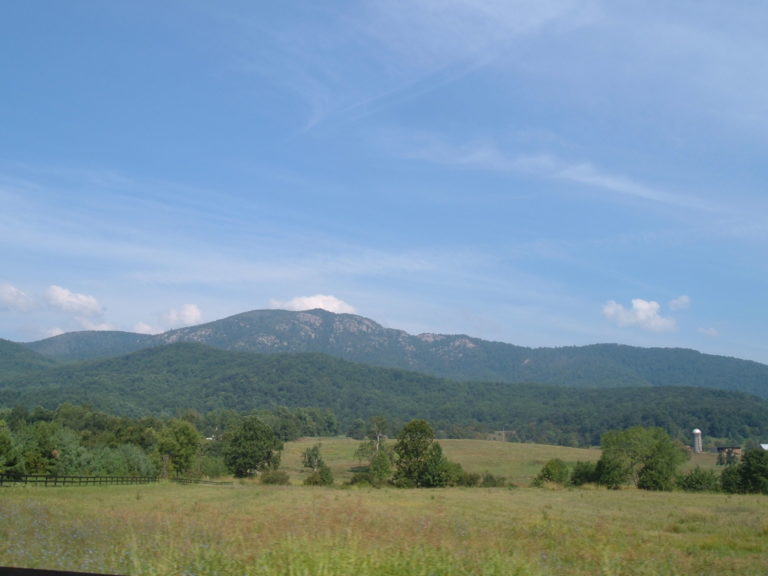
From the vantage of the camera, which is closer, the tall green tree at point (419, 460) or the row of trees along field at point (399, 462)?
the row of trees along field at point (399, 462)

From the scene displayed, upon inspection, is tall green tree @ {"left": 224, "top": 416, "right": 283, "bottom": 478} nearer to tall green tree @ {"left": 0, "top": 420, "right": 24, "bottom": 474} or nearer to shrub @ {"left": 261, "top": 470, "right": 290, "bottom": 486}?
shrub @ {"left": 261, "top": 470, "right": 290, "bottom": 486}

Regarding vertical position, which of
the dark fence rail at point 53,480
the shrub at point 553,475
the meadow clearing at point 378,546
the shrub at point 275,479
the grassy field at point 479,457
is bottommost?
the grassy field at point 479,457

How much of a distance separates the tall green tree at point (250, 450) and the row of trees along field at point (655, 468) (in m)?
40.5

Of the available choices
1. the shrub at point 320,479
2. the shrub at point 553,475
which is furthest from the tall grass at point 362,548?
the shrub at point 320,479

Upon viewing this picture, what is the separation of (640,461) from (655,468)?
151 centimetres

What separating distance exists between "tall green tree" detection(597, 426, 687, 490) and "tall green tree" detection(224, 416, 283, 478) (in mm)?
45832

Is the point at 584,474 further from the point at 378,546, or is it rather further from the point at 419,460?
the point at 378,546

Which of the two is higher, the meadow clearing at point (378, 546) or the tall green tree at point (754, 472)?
the meadow clearing at point (378, 546)

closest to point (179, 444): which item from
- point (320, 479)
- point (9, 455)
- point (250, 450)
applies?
point (250, 450)

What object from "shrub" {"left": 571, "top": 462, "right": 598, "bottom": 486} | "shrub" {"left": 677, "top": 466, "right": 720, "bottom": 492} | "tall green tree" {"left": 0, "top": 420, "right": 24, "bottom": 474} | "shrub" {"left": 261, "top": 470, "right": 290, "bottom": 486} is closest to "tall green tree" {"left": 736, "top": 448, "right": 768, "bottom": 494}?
"shrub" {"left": 677, "top": 466, "right": 720, "bottom": 492}

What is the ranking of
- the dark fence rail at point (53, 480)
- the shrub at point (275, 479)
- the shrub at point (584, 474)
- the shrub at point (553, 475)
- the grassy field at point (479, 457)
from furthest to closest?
the grassy field at point (479, 457)
the shrub at point (275, 479)
the shrub at point (553, 475)
the shrub at point (584, 474)
the dark fence rail at point (53, 480)

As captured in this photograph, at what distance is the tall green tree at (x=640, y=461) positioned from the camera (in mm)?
63250

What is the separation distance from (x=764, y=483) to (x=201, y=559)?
6579 cm

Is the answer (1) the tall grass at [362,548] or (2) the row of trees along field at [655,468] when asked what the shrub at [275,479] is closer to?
(2) the row of trees along field at [655,468]
